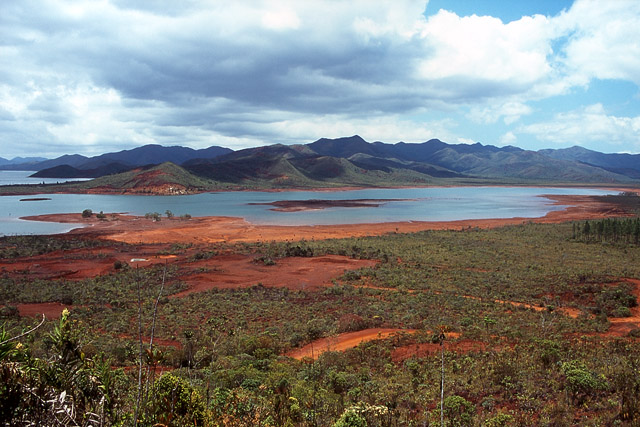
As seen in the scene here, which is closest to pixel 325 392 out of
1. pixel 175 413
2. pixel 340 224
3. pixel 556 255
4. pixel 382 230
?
pixel 175 413

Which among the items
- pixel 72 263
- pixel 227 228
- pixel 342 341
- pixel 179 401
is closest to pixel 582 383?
pixel 179 401

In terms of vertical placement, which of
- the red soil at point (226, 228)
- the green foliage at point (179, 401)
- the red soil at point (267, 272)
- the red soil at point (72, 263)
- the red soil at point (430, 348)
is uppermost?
the green foliage at point (179, 401)

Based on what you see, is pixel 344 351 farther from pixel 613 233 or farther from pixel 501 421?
pixel 613 233

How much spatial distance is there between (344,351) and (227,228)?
39480 mm

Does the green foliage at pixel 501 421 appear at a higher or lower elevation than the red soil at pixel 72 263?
higher

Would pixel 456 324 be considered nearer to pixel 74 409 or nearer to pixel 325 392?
pixel 325 392

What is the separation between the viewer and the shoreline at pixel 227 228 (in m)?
40.9

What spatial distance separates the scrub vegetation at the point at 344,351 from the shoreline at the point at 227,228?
11.0m

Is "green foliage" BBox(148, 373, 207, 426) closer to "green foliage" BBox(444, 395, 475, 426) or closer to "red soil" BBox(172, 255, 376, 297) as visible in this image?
"green foliage" BBox(444, 395, 475, 426)

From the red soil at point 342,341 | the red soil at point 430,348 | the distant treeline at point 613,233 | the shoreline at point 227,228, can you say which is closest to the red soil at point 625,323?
the red soil at point 430,348

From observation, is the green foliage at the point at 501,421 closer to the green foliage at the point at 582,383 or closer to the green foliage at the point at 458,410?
the green foliage at the point at 458,410

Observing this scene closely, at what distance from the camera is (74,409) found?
8.89 feet

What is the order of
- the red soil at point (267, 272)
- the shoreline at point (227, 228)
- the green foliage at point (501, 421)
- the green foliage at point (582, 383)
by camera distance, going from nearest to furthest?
1. the green foliage at point (501, 421)
2. the green foliage at point (582, 383)
3. the red soil at point (267, 272)
4. the shoreline at point (227, 228)

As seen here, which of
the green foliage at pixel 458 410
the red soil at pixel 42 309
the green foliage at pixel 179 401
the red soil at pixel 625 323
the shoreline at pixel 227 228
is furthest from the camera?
the shoreline at pixel 227 228
